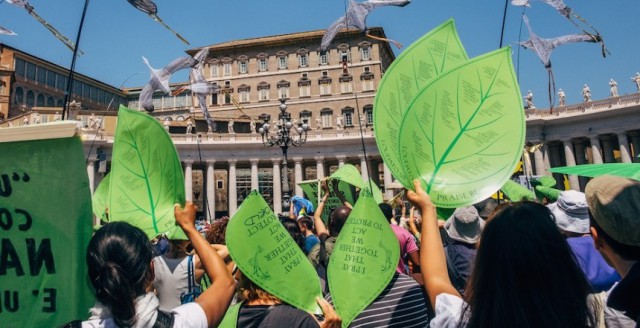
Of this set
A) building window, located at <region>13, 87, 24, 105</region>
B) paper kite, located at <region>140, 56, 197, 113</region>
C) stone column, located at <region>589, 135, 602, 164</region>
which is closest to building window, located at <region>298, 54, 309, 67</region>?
building window, located at <region>13, 87, 24, 105</region>

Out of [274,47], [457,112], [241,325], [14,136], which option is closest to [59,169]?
[14,136]

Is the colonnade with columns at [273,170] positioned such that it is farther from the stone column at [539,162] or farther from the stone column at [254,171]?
the stone column at [539,162]

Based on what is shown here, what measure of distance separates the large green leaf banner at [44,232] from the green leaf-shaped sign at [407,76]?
148 centimetres

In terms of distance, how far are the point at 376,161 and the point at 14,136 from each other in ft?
139

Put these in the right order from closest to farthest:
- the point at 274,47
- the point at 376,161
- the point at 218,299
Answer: the point at 218,299
the point at 376,161
the point at 274,47

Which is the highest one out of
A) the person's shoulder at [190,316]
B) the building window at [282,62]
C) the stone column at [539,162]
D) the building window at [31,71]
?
the building window at [282,62]

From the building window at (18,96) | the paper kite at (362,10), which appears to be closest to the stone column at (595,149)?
the paper kite at (362,10)

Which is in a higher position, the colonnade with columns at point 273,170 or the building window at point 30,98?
the building window at point 30,98

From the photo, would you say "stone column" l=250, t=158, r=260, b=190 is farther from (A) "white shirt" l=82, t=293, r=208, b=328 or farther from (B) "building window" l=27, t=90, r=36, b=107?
(A) "white shirt" l=82, t=293, r=208, b=328

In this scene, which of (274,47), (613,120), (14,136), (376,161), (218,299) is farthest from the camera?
(274,47)

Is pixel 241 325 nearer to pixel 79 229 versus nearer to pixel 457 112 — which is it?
pixel 79 229

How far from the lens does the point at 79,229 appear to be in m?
1.91

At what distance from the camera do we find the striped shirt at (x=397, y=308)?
238cm

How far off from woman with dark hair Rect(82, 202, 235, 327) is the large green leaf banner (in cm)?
24
